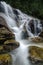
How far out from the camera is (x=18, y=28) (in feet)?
50.5

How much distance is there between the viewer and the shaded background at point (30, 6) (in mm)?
20953

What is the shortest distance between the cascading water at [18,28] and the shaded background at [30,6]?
2.92 m

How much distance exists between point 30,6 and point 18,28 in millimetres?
7998

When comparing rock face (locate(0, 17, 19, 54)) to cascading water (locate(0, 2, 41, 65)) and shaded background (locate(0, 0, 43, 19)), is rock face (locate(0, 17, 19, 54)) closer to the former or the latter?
cascading water (locate(0, 2, 41, 65))

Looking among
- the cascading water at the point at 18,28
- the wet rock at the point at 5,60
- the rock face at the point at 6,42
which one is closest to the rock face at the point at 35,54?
the cascading water at the point at 18,28

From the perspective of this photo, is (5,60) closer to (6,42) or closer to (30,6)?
(6,42)

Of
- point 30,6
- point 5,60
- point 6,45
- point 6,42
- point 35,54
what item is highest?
point 30,6

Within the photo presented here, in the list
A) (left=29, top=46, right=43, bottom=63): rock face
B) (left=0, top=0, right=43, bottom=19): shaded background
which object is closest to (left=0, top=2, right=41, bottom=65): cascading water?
(left=29, top=46, right=43, bottom=63): rock face

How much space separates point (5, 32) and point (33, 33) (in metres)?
4.47

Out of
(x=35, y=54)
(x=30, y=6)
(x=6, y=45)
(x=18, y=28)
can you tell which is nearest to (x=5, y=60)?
(x=6, y=45)

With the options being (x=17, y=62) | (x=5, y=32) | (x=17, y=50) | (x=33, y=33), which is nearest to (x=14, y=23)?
(x=33, y=33)

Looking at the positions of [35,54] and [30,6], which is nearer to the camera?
[35,54]

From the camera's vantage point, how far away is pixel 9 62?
31.0 ft

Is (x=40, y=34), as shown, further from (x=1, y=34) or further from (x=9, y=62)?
(x=9, y=62)
